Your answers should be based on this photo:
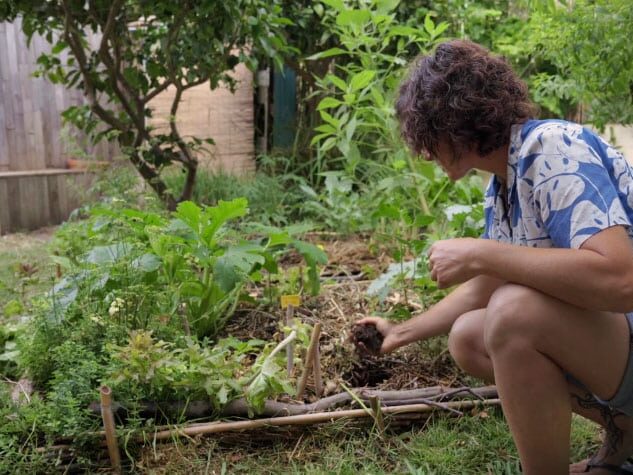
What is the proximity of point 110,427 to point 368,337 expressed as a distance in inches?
30.2

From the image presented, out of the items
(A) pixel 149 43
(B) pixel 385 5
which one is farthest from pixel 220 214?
(A) pixel 149 43

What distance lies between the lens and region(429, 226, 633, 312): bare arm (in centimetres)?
125

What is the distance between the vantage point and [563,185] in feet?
4.31

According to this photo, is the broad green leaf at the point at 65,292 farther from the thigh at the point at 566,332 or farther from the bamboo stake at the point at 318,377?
the thigh at the point at 566,332

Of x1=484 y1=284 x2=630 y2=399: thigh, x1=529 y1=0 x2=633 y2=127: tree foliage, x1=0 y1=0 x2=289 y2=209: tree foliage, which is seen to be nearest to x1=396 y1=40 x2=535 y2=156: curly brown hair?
x1=484 y1=284 x2=630 y2=399: thigh

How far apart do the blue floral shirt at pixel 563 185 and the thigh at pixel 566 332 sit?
0.14 meters

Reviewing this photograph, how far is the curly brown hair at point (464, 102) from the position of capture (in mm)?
1481

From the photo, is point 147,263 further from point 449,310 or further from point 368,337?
point 449,310

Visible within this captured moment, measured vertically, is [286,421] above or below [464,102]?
below

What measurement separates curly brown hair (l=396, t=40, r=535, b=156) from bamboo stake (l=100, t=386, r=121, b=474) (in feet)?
3.24

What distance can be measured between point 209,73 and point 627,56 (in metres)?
2.31

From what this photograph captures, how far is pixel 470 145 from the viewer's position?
4.98ft

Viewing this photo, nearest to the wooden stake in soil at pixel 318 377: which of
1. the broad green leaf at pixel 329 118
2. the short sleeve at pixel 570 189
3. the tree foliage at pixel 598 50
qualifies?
the short sleeve at pixel 570 189

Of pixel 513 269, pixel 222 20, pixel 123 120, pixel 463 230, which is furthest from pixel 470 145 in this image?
pixel 123 120
